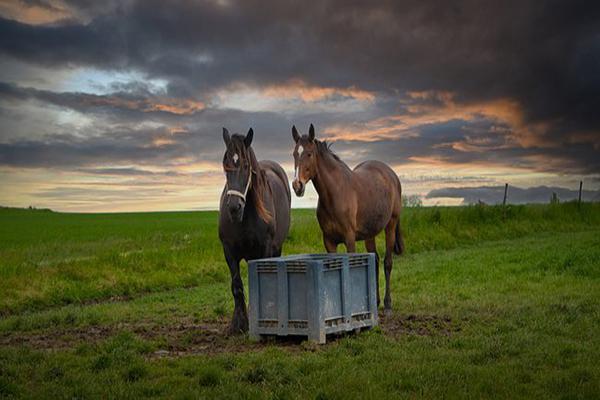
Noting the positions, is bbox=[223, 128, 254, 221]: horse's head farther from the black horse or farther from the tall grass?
the tall grass

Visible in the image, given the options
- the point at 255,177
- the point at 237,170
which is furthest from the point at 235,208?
the point at 255,177

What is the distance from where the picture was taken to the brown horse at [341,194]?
921cm

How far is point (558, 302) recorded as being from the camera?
429 inches

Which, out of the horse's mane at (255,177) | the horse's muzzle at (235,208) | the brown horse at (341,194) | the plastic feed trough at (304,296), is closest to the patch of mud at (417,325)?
the plastic feed trough at (304,296)

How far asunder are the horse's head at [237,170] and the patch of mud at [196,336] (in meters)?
1.66

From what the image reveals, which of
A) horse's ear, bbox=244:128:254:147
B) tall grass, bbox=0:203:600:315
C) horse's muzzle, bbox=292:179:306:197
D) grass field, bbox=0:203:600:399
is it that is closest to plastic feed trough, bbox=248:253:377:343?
grass field, bbox=0:203:600:399

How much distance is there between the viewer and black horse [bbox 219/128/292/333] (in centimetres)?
833

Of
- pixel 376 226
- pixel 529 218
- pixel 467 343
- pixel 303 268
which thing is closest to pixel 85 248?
pixel 376 226

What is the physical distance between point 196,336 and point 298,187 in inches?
97.5

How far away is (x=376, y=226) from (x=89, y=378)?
5.85 m

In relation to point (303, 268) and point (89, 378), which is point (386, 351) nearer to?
point (303, 268)

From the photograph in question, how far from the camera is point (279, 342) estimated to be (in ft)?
27.4

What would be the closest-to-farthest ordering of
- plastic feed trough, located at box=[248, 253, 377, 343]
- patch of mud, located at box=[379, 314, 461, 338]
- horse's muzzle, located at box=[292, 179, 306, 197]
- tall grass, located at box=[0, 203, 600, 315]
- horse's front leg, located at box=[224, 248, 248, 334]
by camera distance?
plastic feed trough, located at box=[248, 253, 377, 343] → patch of mud, located at box=[379, 314, 461, 338] → horse's muzzle, located at box=[292, 179, 306, 197] → horse's front leg, located at box=[224, 248, 248, 334] → tall grass, located at box=[0, 203, 600, 315]

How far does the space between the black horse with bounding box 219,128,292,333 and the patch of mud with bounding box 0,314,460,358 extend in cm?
68
